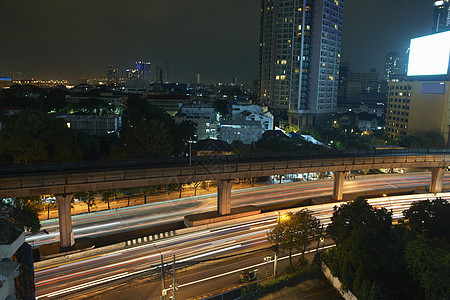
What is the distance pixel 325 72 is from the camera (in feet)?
349

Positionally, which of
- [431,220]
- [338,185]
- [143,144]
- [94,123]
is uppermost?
[94,123]

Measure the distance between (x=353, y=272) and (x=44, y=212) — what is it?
1104 inches

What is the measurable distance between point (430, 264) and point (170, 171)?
19273 millimetres

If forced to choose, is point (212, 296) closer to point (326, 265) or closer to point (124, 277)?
point (124, 277)

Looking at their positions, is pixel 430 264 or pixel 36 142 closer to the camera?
pixel 430 264

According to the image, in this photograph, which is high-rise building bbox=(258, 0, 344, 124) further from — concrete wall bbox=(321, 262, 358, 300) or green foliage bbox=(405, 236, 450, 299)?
green foliage bbox=(405, 236, 450, 299)

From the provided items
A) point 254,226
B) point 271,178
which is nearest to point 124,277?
point 254,226

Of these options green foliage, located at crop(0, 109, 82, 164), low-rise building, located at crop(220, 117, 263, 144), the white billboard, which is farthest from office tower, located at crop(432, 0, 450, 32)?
green foliage, located at crop(0, 109, 82, 164)

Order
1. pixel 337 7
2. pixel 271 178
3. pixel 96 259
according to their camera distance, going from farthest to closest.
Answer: pixel 337 7 → pixel 271 178 → pixel 96 259

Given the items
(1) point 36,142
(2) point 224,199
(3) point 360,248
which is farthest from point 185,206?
(3) point 360,248

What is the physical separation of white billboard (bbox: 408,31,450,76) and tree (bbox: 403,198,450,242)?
192ft

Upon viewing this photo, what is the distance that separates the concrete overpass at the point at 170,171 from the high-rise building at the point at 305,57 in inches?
2658

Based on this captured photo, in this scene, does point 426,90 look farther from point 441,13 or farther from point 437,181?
point 441,13

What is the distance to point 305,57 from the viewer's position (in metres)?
104
